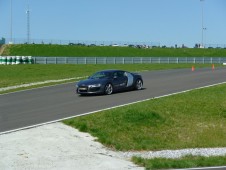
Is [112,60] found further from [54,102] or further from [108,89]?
[54,102]

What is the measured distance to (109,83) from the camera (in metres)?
22.9

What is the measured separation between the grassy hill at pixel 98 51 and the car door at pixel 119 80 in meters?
61.9

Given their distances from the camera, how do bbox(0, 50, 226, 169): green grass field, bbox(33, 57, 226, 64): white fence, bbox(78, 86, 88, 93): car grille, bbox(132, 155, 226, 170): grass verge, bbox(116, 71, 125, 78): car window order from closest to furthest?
1. bbox(132, 155, 226, 170): grass verge
2. bbox(0, 50, 226, 169): green grass field
3. bbox(78, 86, 88, 93): car grille
4. bbox(116, 71, 125, 78): car window
5. bbox(33, 57, 226, 64): white fence

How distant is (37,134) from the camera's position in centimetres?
1307

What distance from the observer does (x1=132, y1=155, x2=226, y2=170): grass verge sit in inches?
394

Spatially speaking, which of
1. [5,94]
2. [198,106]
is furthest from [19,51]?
[198,106]

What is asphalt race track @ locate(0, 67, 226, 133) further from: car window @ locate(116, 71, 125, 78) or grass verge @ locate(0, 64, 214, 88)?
grass verge @ locate(0, 64, 214, 88)

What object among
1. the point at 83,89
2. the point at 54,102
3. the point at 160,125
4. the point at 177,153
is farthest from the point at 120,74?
the point at 177,153

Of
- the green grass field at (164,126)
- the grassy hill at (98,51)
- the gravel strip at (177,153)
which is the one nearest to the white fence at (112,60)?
the grassy hill at (98,51)

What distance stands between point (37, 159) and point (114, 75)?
13432mm

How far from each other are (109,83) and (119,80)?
772mm

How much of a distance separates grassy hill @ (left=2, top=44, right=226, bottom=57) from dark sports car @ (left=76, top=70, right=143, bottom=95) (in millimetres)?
61757

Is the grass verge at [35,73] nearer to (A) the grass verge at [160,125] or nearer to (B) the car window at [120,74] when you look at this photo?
(B) the car window at [120,74]

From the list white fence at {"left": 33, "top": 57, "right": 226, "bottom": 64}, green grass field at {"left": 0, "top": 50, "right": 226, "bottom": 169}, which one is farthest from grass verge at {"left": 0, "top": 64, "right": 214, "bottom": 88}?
green grass field at {"left": 0, "top": 50, "right": 226, "bottom": 169}
